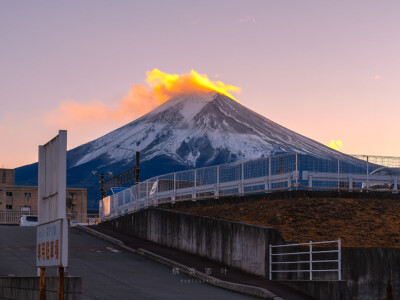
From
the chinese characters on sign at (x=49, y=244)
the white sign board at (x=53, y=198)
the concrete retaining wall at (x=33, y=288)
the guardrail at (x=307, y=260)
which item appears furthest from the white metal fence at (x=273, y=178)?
the chinese characters on sign at (x=49, y=244)

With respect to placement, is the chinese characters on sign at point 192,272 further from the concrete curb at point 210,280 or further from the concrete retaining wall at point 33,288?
the concrete retaining wall at point 33,288

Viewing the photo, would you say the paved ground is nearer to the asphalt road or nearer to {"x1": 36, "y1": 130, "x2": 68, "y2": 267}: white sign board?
the asphalt road

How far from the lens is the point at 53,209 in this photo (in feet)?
36.0

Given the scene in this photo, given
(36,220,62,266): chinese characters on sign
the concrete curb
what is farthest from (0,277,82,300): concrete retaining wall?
the concrete curb

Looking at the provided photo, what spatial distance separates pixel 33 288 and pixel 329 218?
1485 centimetres

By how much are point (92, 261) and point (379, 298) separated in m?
10.6

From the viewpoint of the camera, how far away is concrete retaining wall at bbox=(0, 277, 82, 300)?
10984 mm

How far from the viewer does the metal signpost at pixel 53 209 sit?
10062mm

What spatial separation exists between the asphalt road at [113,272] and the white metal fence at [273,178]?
5.00 metres

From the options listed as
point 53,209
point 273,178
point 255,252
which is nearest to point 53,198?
point 53,209

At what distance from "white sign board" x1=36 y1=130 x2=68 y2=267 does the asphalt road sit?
263 inches

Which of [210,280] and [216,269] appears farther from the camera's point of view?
[216,269]

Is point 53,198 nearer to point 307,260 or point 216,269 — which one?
point 307,260

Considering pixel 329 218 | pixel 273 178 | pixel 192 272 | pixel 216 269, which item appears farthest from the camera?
pixel 273 178
